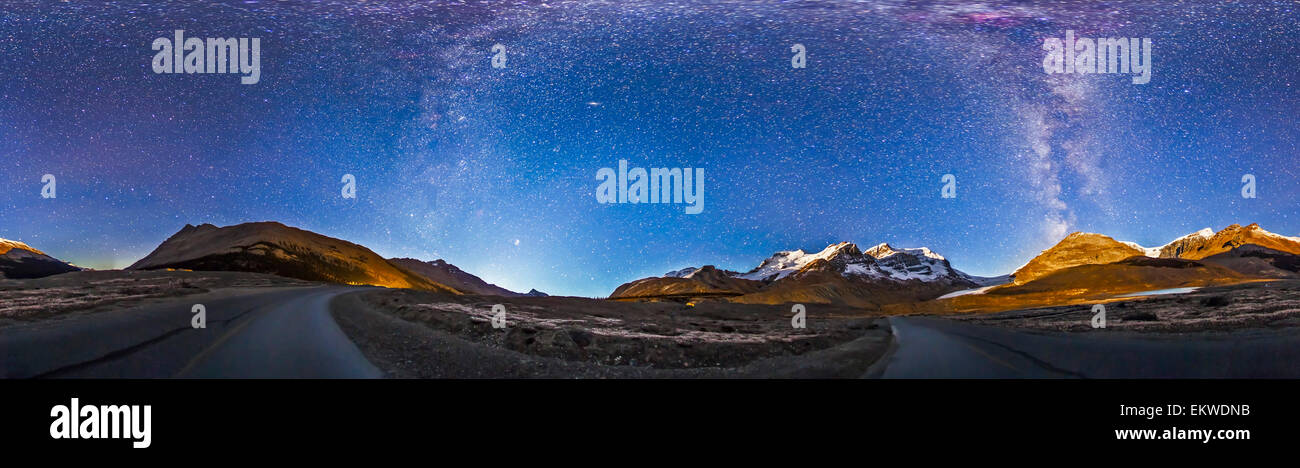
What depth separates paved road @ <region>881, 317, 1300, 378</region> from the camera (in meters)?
5.59

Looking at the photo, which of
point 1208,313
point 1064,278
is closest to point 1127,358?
point 1208,313

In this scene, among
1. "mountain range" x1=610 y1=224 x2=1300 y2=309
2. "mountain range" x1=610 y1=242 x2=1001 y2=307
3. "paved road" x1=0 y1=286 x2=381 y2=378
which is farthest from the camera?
"mountain range" x1=610 y1=242 x2=1001 y2=307

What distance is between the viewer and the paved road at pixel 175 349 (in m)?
5.23

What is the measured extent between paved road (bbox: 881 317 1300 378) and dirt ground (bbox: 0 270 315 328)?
53.4ft

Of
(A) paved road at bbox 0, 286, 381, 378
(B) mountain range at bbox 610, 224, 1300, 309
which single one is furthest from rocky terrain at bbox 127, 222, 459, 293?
(B) mountain range at bbox 610, 224, 1300, 309

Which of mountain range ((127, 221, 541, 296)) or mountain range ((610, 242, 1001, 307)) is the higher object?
mountain range ((127, 221, 541, 296))

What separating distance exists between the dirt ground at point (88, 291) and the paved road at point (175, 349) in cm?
61

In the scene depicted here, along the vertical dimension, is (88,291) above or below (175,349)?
above

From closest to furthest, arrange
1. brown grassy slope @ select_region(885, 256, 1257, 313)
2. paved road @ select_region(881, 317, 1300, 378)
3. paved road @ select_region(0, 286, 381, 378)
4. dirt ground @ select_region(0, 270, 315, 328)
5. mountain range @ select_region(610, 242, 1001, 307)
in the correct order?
paved road @ select_region(0, 286, 381, 378) → paved road @ select_region(881, 317, 1300, 378) → dirt ground @ select_region(0, 270, 315, 328) → brown grassy slope @ select_region(885, 256, 1257, 313) → mountain range @ select_region(610, 242, 1001, 307)

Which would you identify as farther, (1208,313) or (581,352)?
(1208,313)

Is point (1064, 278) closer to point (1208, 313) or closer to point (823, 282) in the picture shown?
point (1208, 313)

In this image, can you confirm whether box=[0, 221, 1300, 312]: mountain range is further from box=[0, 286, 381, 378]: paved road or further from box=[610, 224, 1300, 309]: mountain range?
box=[0, 286, 381, 378]: paved road

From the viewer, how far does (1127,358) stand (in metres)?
6.16

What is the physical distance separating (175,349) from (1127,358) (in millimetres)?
14497
